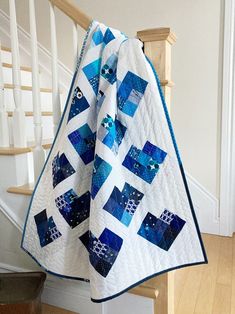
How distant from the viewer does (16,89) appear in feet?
4.17

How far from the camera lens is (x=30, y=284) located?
3.96ft

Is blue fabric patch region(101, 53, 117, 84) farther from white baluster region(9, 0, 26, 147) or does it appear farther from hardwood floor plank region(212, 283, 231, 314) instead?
hardwood floor plank region(212, 283, 231, 314)

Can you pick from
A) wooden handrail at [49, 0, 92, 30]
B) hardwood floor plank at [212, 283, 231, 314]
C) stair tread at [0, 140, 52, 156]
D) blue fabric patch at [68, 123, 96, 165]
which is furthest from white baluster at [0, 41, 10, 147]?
hardwood floor plank at [212, 283, 231, 314]

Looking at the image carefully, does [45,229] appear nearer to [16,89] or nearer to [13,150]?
[13,150]

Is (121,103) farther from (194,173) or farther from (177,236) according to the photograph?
(194,173)

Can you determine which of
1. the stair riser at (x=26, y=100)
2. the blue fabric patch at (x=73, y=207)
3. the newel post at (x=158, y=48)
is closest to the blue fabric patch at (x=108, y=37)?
the newel post at (x=158, y=48)

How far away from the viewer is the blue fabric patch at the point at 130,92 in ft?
2.87

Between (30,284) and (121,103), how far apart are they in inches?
33.0

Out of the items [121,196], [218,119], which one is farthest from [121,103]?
[218,119]

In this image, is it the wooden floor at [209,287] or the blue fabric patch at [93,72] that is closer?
the blue fabric patch at [93,72]

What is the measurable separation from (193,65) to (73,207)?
1369mm

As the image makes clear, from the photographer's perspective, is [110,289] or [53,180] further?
[53,180]

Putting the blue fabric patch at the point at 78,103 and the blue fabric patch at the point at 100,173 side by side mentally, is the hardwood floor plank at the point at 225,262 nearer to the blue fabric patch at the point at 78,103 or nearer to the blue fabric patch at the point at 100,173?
the blue fabric patch at the point at 100,173

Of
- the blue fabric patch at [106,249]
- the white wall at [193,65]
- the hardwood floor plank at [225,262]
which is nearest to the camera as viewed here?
the blue fabric patch at [106,249]
